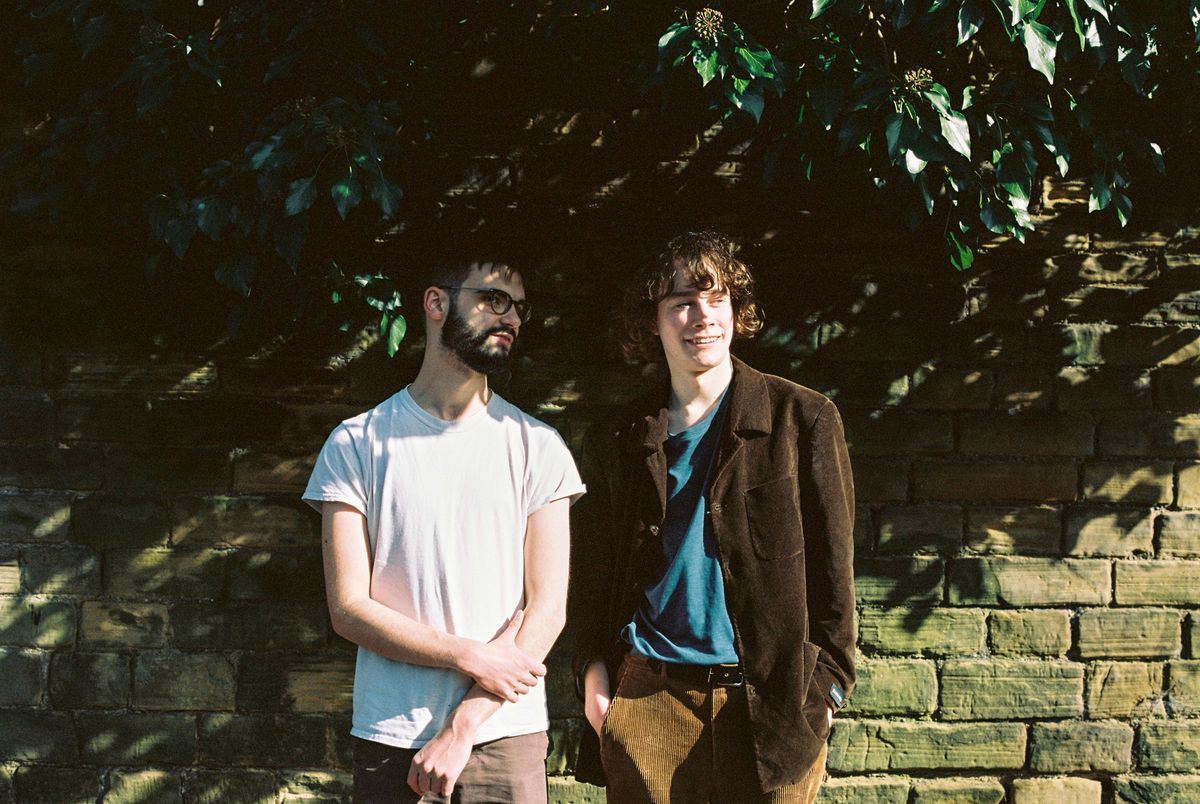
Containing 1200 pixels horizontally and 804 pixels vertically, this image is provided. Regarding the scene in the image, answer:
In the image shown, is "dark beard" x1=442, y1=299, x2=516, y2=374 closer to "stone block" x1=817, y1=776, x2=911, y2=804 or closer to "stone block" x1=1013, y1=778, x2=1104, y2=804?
"stone block" x1=817, y1=776, x2=911, y2=804

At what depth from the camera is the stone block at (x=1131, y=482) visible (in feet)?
11.5

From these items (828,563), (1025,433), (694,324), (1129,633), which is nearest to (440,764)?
(828,563)

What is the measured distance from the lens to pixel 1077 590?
3.52 meters

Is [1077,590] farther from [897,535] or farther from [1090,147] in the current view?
[1090,147]

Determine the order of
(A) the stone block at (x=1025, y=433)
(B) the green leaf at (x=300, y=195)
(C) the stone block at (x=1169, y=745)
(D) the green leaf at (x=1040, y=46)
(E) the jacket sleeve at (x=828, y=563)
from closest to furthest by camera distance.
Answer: (D) the green leaf at (x=1040, y=46)
(E) the jacket sleeve at (x=828, y=563)
(B) the green leaf at (x=300, y=195)
(A) the stone block at (x=1025, y=433)
(C) the stone block at (x=1169, y=745)

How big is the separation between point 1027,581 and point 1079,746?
65 centimetres

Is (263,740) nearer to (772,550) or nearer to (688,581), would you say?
(688,581)

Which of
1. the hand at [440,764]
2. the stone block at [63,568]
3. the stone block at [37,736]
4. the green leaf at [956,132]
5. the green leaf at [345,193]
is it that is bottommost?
the stone block at [37,736]

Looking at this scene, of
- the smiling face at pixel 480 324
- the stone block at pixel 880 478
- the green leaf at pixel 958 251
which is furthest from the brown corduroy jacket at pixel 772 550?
the stone block at pixel 880 478

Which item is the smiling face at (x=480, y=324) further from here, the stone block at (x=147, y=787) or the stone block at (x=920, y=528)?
the stone block at (x=147, y=787)

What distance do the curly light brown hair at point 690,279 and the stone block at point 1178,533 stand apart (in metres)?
1.90

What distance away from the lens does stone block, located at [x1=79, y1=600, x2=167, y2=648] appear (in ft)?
11.2

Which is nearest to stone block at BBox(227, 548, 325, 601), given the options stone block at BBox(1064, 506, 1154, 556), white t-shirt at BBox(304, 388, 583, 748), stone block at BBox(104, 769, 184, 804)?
stone block at BBox(104, 769, 184, 804)

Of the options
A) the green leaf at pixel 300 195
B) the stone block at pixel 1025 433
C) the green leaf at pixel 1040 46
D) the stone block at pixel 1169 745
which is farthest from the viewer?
the stone block at pixel 1169 745
